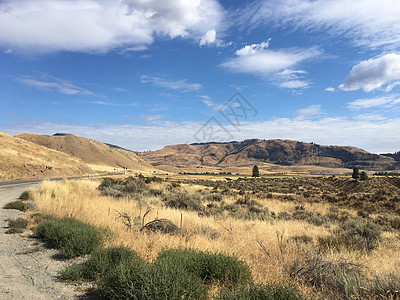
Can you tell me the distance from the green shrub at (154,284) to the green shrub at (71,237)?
2.47 meters

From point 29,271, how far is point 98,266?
1523 millimetres

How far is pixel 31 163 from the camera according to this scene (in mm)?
38219

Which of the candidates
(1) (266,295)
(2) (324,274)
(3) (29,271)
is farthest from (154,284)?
(2) (324,274)

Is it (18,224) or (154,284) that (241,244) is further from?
(18,224)

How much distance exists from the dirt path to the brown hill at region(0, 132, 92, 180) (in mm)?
31929

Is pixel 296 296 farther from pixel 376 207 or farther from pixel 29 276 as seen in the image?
pixel 376 207

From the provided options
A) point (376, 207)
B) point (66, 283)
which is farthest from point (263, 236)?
point (376, 207)

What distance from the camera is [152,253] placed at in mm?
5680

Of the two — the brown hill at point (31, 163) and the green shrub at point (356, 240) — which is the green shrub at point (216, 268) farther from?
the brown hill at point (31, 163)

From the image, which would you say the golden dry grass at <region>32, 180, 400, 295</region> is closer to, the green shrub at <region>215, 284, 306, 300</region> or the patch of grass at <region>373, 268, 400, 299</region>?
the patch of grass at <region>373, 268, 400, 299</region>

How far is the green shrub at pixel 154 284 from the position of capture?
325cm

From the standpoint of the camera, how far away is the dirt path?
407 centimetres

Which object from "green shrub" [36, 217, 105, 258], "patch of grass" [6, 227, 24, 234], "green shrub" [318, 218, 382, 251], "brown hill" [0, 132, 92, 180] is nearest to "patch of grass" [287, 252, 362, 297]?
"green shrub" [318, 218, 382, 251]

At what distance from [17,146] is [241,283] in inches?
2125
